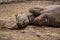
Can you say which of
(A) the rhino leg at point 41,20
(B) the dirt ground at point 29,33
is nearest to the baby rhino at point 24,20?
(B) the dirt ground at point 29,33

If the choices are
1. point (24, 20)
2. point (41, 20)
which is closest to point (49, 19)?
point (41, 20)

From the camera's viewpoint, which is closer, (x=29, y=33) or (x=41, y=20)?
(x=29, y=33)

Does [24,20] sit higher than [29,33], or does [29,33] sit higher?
[24,20]

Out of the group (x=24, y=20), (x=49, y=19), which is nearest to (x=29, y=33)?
(x=24, y=20)

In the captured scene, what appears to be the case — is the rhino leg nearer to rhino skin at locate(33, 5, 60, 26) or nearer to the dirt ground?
rhino skin at locate(33, 5, 60, 26)

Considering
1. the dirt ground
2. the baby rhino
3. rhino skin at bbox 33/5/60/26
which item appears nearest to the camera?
the dirt ground

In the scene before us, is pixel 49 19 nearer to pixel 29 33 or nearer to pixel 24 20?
pixel 24 20

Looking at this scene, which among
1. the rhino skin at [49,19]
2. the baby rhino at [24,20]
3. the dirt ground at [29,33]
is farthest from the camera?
the rhino skin at [49,19]

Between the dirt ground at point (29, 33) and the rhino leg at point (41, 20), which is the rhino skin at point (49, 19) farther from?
the dirt ground at point (29, 33)

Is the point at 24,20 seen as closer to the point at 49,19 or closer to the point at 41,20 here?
the point at 41,20

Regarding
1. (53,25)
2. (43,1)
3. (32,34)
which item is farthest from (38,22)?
(43,1)

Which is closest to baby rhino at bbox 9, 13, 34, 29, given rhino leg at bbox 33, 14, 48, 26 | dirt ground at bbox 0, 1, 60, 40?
dirt ground at bbox 0, 1, 60, 40

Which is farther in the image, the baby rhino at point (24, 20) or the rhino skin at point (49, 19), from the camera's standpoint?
the rhino skin at point (49, 19)

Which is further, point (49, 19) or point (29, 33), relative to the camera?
point (49, 19)
